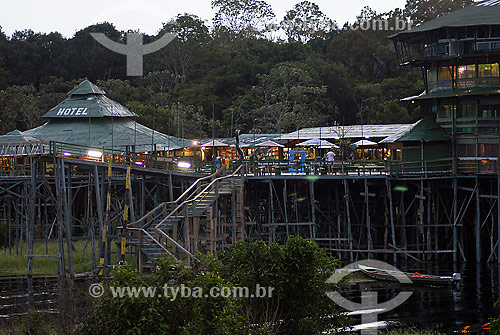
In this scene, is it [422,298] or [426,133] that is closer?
[422,298]

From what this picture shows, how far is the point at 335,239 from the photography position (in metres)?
49.2

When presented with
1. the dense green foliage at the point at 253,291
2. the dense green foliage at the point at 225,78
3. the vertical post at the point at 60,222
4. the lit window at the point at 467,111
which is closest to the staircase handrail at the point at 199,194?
the vertical post at the point at 60,222

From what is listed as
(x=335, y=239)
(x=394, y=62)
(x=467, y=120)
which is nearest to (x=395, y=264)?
(x=335, y=239)

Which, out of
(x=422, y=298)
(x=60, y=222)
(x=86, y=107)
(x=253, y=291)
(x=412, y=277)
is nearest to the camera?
(x=253, y=291)

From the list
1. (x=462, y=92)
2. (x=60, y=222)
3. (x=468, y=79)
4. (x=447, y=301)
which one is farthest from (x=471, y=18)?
(x=60, y=222)

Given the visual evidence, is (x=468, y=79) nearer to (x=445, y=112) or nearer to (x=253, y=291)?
(x=445, y=112)

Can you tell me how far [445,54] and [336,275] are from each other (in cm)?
2941

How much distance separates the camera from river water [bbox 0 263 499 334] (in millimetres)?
34219

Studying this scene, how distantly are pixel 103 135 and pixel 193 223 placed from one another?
24.1m

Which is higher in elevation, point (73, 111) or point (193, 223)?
point (73, 111)

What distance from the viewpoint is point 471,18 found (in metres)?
50.5

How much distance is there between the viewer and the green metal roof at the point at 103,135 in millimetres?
59812

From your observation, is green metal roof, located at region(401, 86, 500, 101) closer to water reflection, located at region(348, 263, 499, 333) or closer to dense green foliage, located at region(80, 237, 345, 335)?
water reflection, located at region(348, 263, 499, 333)

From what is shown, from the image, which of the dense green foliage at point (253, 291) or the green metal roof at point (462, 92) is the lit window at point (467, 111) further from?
the dense green foliage at point (253, 291)
